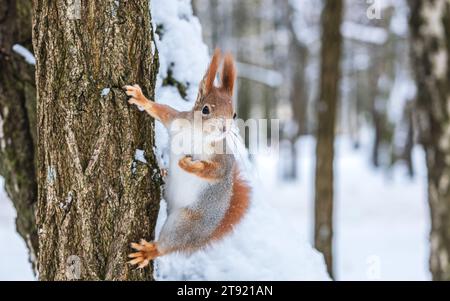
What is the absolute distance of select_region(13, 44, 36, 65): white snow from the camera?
2844 mm

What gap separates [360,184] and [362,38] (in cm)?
446

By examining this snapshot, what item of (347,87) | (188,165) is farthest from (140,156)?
(347,87)

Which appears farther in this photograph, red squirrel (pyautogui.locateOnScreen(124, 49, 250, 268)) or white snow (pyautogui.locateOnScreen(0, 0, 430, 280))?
white snow (pyautogui.locateOnScreen(0, 0, 430, 280))

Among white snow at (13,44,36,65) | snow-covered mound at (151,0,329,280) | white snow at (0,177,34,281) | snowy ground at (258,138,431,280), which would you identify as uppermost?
white snow at (13,44,36,65)

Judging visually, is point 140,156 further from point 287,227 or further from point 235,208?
point 287,227

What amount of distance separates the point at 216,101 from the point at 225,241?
0.82 metres

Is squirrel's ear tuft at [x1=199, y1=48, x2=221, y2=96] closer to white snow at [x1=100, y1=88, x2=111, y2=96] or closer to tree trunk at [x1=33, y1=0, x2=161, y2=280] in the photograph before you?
tree trunk at [x1=33, y1=0, x2=161, y2=280]

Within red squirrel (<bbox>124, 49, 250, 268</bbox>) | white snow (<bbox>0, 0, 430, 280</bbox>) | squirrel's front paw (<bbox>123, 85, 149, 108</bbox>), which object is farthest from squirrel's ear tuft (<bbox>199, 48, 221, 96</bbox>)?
white snow (<bbox>0, 0, 430, 280</bbox>)

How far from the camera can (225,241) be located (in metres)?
2.62

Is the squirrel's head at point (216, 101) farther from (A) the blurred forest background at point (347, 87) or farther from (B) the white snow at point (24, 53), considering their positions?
(A) the blurred forest background at point (347, 87)

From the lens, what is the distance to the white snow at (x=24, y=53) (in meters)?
2.84

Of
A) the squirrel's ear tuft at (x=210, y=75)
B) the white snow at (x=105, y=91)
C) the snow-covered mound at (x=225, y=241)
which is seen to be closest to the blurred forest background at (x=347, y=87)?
the snow-covered mound at (x=225, y=241)

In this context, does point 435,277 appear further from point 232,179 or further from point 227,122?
point 227,122

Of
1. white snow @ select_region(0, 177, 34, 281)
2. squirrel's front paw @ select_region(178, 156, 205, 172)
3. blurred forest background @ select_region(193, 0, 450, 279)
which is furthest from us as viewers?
white snow @ select_region(0, 177, 34, 281)
